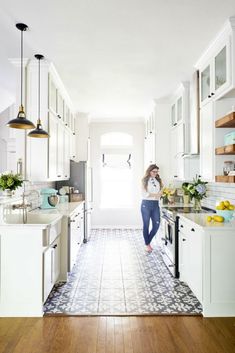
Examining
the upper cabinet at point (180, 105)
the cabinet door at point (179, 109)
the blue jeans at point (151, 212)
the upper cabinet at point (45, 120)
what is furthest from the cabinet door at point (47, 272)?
the cabinet door at point (179, 109)

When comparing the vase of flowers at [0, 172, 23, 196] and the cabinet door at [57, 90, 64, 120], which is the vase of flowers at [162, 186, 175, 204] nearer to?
the cabinet door at [57, 90, 64, 120]

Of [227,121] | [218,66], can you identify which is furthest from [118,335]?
[218,66]

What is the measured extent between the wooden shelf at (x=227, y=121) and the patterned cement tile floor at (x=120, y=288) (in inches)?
73.1

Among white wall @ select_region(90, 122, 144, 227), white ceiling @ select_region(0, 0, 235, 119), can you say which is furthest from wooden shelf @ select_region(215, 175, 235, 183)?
white wall @ select_region(90, 122, 144, 227)

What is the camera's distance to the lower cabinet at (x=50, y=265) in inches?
104

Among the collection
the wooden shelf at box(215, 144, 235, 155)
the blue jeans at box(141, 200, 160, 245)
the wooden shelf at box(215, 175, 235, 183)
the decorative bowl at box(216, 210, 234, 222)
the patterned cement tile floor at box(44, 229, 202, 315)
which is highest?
the wooden shelf at box(215, 144, 235, 155)

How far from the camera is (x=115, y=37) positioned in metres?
2.81

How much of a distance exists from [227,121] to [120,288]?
86.7 inches

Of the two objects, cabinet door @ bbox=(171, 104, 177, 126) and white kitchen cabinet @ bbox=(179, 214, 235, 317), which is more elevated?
cabinet door @ bbox=(171, 104, 177, 126)

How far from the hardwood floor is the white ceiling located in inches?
109

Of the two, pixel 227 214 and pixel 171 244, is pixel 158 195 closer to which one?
pixel 171 244

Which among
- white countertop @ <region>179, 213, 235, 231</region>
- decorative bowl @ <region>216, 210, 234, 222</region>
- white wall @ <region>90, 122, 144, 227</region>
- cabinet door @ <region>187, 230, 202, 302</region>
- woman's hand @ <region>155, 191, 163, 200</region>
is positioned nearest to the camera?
white countertop @ <region>179, 213, 235, 231</region>

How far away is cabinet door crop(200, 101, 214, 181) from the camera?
3.06 meters

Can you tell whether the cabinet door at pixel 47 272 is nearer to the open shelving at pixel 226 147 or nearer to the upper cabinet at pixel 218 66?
the open shelving at pixel 226 147
